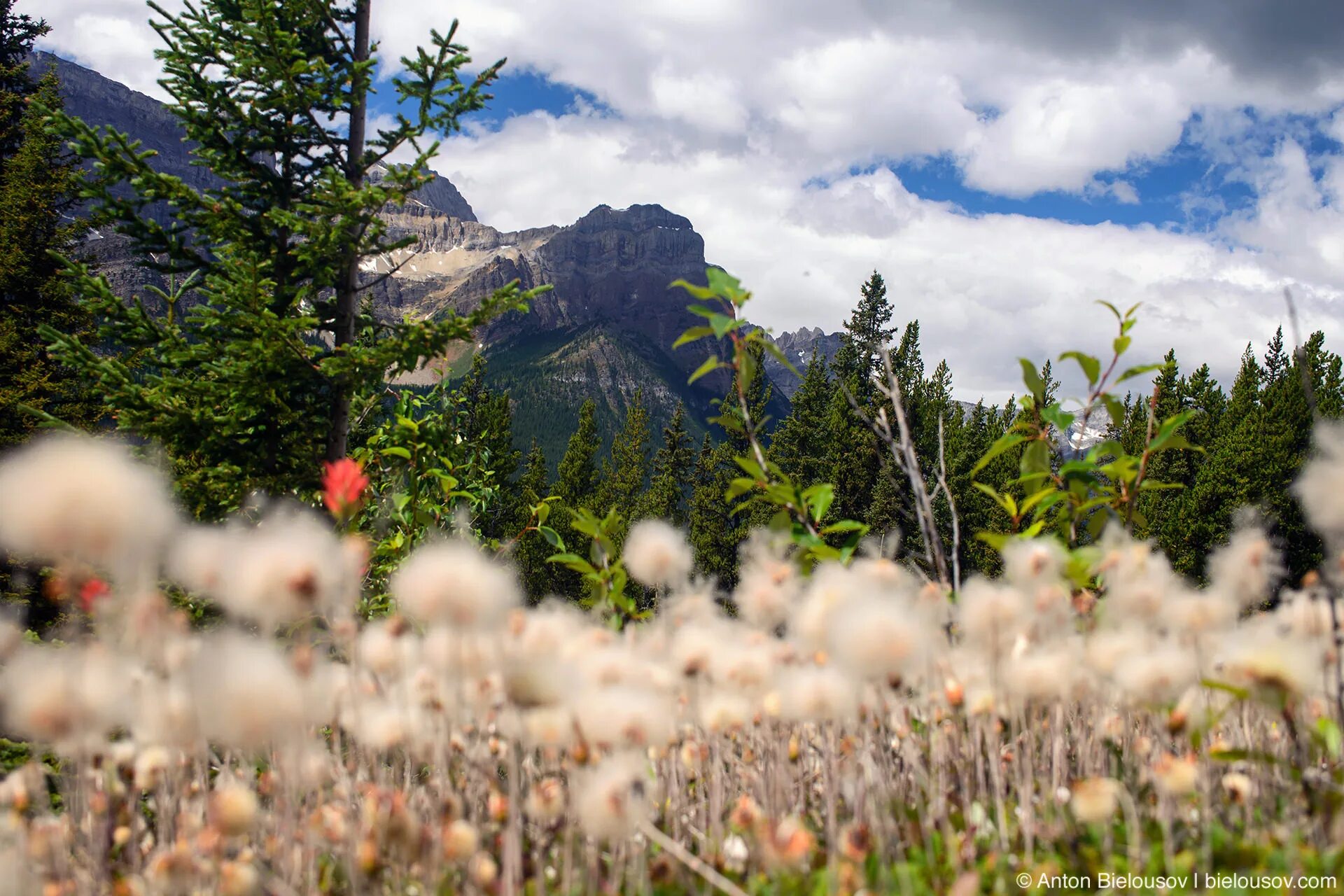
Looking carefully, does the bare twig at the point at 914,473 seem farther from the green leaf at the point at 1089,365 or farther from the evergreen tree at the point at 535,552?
the evergreen tree at the point at 535,552

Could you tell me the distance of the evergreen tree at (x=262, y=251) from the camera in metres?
5.22

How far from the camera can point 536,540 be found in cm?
3422

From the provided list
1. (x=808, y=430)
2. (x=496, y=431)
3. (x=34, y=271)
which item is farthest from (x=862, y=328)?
(x=34, y=271)

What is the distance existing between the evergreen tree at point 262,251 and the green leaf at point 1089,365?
4359mm

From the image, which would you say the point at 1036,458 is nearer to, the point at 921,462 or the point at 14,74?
the point at 14,74

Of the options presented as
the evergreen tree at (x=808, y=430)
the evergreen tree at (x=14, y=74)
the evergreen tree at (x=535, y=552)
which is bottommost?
the evergreen tree at (x=535, y=552)

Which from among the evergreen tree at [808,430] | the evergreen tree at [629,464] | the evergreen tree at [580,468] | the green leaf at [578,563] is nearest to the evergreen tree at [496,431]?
the evergreen tree at [580,468]

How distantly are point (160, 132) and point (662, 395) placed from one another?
137 metres

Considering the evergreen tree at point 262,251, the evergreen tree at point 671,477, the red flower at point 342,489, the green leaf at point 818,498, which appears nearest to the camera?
the red flower at point 342,489

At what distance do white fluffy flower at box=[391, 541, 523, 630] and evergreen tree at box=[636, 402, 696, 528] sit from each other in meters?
33.0

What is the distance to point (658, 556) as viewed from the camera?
2.12 metres

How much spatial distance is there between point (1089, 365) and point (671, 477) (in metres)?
35.8

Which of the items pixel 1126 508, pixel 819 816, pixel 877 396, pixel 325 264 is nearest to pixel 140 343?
pixel 325 264

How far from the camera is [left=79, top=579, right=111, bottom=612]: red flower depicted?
4.71 feet
